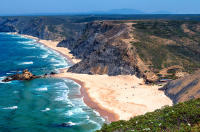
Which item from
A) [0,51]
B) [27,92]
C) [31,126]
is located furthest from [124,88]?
[0,51]

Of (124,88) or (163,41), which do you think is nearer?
(124,88)

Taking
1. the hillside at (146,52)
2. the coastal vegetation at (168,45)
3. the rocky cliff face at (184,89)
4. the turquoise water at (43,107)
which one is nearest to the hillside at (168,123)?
the turquoise water at (43,107)

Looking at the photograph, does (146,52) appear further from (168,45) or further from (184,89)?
(184,89)

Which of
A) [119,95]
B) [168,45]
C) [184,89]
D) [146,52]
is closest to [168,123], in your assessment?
[184,89]

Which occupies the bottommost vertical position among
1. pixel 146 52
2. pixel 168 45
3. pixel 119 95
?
pixel 119 95

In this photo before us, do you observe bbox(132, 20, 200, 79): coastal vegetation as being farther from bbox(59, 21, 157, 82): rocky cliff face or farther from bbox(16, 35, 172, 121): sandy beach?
bbox(16, 35, 172, 121): sandy beach

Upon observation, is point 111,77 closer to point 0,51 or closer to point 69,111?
point 69,111
